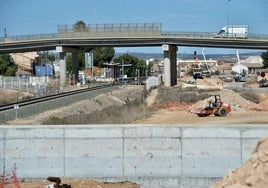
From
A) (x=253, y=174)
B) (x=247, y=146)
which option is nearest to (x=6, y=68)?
(x=247, y=146)

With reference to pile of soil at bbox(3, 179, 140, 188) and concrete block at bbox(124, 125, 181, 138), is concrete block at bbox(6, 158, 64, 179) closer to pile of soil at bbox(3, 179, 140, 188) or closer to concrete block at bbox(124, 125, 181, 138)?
pile of soil at bbox(3, 179, 140, 188)

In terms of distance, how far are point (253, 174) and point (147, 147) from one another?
5487 millimetres

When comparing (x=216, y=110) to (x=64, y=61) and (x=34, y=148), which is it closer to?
(x=34, y=148)

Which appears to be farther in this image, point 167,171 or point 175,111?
point 175,111

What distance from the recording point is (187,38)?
302 feet

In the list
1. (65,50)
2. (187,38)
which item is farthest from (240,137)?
(65,50)

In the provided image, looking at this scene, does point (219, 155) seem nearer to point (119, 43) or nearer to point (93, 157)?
point (93, 157)

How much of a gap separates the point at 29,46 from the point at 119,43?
60.8 feet

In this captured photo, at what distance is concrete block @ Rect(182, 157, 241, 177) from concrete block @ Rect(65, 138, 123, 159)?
204 centimetres

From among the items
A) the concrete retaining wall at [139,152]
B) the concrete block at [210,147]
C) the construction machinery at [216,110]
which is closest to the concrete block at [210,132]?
the concrete retaining wall at [139,152]

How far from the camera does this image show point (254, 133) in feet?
48.0

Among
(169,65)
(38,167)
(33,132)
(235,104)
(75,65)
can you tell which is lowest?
(38,167)

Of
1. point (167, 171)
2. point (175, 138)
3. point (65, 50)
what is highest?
point (65, 50)

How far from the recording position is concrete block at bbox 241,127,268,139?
47.8 feet
